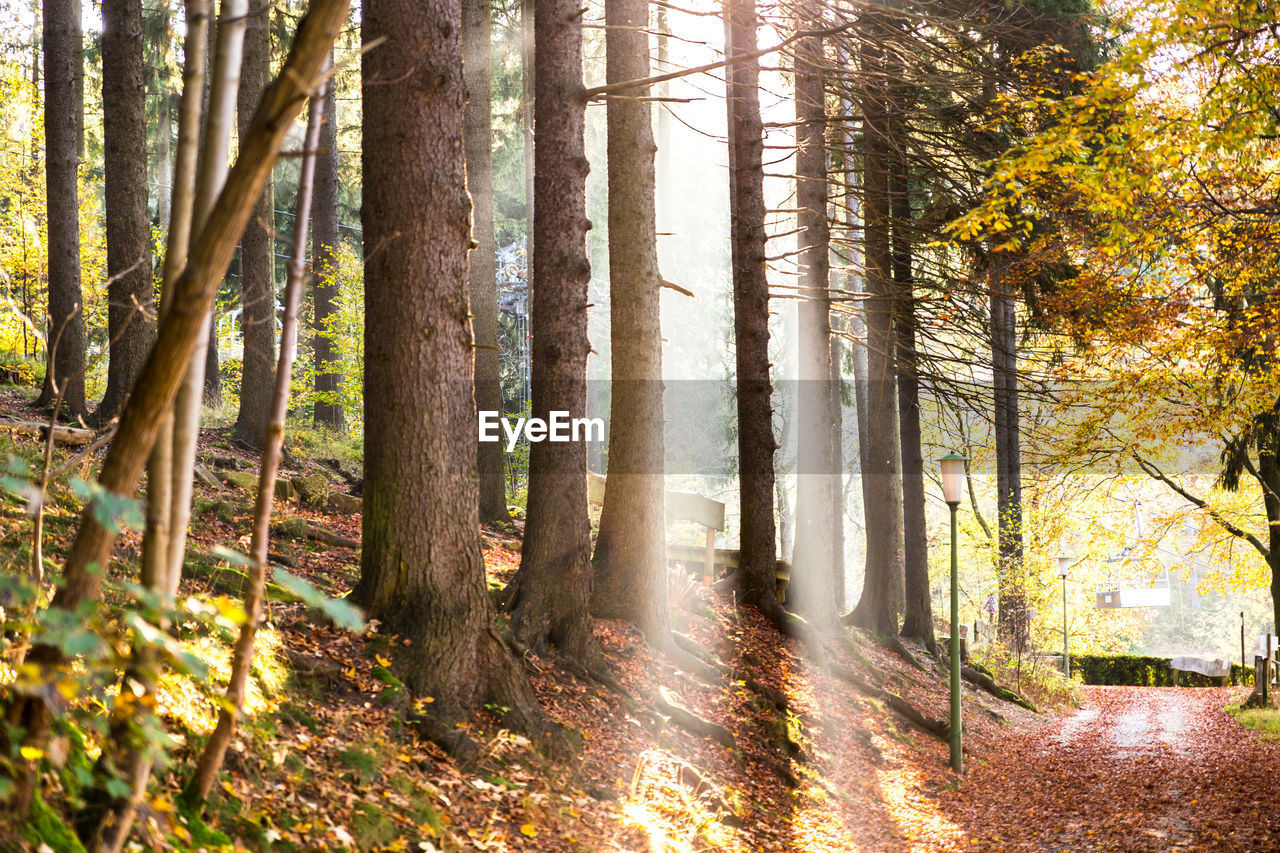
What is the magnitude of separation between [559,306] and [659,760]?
3.48 m

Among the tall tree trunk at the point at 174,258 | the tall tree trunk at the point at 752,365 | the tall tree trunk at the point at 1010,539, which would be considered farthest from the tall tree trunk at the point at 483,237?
the tall tree trunk at the point at 1010,539

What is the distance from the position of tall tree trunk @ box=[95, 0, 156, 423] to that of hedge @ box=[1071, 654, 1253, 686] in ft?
73.4

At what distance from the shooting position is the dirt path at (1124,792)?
6.99 meters

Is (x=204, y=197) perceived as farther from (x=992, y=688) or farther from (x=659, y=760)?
(x=992, y=688)

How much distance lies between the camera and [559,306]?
A: 24.7 feet

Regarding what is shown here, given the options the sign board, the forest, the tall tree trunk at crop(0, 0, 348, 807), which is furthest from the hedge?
the tall tree trunk at crop(0, 0, 348, 807)

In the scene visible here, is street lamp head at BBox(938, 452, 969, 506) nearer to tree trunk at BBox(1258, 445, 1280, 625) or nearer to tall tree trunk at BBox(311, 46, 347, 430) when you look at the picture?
tree trunk at BBox(1258, 445, 1280, 625)

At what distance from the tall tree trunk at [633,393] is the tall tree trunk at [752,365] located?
2.53 metres

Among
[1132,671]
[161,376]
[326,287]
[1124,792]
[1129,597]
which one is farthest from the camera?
[1129,597]

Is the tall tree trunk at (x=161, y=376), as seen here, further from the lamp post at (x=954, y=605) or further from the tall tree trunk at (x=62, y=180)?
the tall tree trunk at (x=62, y=180)

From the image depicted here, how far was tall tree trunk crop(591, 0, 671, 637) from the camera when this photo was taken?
8.36 metres

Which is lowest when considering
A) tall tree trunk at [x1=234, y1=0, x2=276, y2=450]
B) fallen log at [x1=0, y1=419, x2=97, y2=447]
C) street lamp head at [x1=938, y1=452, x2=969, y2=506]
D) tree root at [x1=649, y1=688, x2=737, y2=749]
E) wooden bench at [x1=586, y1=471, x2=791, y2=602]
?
tree root at [x1=649, y1=688, x2=737, y2=749]

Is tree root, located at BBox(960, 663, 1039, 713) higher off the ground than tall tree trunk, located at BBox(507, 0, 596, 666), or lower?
lower

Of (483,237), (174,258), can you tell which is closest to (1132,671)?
(483,237)
